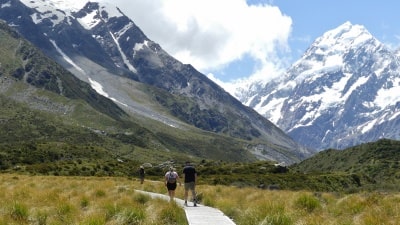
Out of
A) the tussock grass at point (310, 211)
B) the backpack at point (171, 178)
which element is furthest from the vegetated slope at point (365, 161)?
the tussock grass at point (310, 211)

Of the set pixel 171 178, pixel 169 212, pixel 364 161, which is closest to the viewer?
pixel 169 212

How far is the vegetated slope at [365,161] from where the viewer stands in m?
98.1

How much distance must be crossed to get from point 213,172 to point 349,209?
3093 inches

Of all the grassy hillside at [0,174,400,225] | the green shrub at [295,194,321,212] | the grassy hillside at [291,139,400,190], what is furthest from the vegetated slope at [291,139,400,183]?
the grassy hillside at [0,174,400,225]

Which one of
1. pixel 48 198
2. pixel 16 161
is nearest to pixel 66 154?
pixel 16 161

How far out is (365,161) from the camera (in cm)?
11356

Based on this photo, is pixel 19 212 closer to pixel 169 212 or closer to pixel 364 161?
pixel 169 212

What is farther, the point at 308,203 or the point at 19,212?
the point at 308,203

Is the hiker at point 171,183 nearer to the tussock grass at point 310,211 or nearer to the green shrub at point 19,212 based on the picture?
the tussock grass at point 310,211

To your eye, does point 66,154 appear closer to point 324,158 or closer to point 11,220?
point 324,158

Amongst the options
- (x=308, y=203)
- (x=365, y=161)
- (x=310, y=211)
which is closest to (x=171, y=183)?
(x=308, y=203)

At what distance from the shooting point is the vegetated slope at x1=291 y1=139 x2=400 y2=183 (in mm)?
98062

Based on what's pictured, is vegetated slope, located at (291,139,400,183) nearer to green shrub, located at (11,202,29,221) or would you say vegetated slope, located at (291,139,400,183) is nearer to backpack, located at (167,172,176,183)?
backpack, located at (167,172,176,183)

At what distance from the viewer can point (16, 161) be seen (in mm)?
100250
